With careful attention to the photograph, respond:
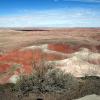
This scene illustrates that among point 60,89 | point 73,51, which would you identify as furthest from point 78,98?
point 73,51

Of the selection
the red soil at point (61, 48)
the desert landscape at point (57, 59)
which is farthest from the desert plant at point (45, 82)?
the red soil at point (61, 48)

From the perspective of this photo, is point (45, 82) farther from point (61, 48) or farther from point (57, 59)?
point (61, 48)

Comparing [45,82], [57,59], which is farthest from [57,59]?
[45,82]

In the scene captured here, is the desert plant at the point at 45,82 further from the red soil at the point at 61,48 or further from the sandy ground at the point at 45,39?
the sandy ground at the point at 45,39

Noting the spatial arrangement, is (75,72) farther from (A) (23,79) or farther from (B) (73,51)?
(A) (23,79)

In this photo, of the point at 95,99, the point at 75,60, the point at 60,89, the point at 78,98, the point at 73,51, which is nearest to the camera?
the point at 95,99

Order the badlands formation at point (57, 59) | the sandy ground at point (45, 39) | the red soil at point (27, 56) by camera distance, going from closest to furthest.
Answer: the badlands formation at point (57, 59)
the red soil at point (27, 56)
the sandy ground at point (45, 39)

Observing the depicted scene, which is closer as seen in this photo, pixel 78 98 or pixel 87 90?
pixel 78 98

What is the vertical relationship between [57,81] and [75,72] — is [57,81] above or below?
above

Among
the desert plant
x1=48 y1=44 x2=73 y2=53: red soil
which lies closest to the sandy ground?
x1=48 y1=44 x2=73 y2=53: red soil

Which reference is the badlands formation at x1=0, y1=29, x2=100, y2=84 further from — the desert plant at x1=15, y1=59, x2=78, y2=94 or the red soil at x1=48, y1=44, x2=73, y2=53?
the desert plant at x1=15, y1=59, x2=78, y2=94

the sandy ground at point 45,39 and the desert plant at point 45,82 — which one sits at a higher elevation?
the desert plant at point 45,82
